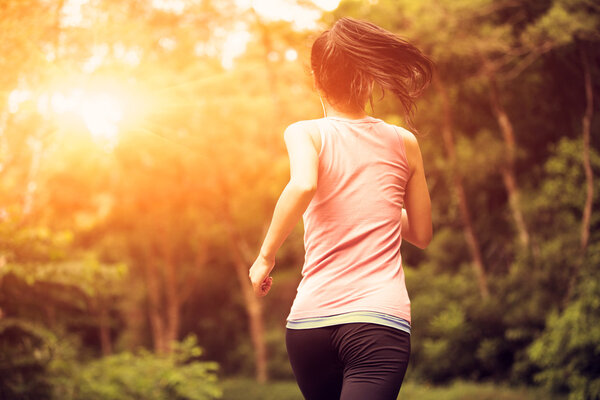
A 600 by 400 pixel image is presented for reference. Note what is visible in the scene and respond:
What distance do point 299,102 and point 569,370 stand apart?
1290 centimetres

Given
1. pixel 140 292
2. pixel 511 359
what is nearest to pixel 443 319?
pixel 511 359

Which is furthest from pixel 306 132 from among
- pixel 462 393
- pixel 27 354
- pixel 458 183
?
pixel 458 183

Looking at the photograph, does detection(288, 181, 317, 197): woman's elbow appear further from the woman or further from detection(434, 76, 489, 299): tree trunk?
detection(434, 76, 489, 299): tree trunk

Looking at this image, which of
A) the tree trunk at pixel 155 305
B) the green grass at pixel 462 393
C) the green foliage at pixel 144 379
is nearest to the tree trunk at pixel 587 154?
the green grass at pixel 462 393

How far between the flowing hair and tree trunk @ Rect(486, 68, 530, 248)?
12423 millimetres

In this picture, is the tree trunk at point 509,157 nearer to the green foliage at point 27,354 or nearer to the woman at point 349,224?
the green foliage at point 27,354

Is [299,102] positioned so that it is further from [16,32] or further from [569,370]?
[16,32]

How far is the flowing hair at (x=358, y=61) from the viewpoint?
5.83 feet

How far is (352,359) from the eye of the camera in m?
1.66

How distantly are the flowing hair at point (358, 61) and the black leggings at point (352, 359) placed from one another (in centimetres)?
65

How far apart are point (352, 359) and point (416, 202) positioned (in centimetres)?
55

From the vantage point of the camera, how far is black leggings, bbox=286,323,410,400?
1.63 m

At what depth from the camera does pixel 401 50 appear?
5.99ft

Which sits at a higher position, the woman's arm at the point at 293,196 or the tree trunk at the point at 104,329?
the woman's arm at the point at 293,196
